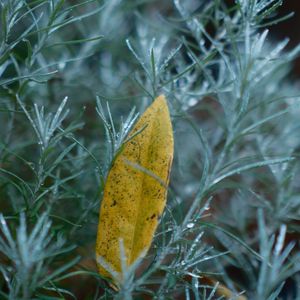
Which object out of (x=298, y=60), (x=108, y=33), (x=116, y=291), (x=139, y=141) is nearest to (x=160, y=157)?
(x=139, y=141)

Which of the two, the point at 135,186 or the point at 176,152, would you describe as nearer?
the point at 135,186

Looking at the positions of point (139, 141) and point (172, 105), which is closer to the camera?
point (139, 141)

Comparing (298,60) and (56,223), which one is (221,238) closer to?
(56,223)
